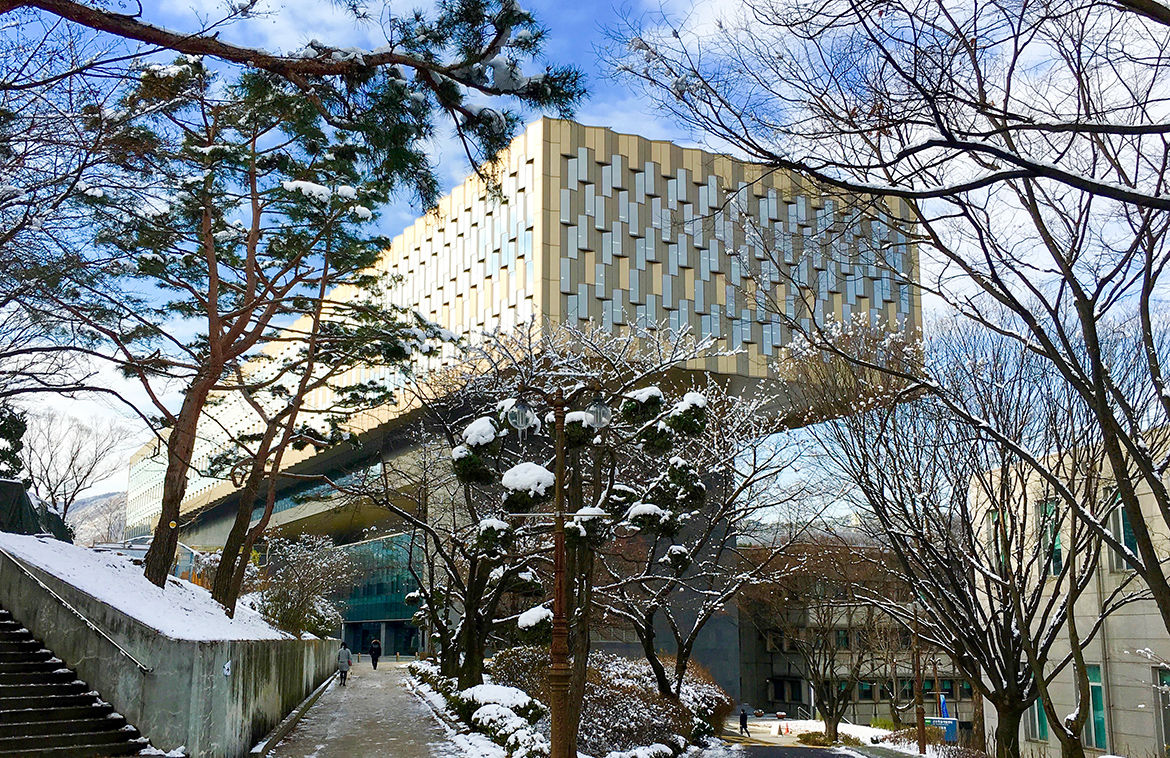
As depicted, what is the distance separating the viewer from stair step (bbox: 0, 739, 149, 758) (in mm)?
11266

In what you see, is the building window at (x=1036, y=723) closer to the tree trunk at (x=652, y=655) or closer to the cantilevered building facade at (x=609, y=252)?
the tree trunk at (x=652, y=655)

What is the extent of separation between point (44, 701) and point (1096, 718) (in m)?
23.5

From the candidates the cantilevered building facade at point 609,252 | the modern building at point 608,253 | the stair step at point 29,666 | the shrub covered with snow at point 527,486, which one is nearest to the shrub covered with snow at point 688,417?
the shrub covered with snow at point 527,486

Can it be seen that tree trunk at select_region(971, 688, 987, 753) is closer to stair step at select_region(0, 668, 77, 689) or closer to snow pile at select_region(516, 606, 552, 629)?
snow pile at select_region(516, 606, 552, 629)

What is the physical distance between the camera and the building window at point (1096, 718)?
23625mm

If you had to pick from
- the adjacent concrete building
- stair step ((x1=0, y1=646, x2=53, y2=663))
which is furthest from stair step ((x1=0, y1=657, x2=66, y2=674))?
the adjacent concrete building

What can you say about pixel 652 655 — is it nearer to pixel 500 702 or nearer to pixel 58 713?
pixel 500 702

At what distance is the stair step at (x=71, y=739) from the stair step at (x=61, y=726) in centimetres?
8

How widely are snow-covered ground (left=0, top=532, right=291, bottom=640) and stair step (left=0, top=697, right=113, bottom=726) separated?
4.07 ft

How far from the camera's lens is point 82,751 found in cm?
1161

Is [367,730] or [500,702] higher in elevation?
[500,702]

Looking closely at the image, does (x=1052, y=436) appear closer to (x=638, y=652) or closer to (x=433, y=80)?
(x=433, y=80)

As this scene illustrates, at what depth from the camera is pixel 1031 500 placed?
25844 millimetres

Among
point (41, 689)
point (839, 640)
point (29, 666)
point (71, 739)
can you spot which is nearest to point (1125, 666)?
point (71, 739)
